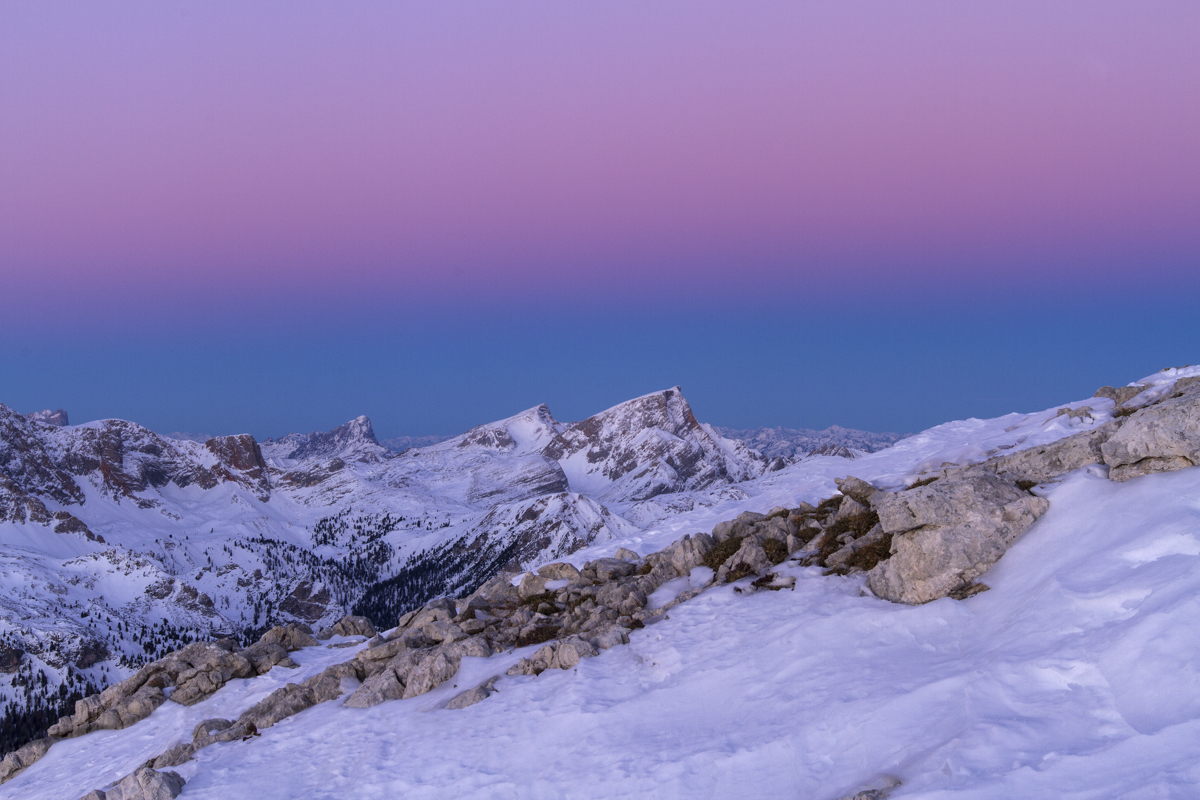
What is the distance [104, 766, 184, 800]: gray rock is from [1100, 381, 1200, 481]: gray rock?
2933 cm

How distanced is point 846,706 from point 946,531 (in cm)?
707

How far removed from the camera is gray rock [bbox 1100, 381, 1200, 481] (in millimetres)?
19969

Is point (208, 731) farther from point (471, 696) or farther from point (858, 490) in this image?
point (858, 490)

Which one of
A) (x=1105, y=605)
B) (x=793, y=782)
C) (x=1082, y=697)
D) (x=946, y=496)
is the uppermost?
(x=946, y=496)

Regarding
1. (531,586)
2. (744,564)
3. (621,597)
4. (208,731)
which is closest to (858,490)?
(744,564)

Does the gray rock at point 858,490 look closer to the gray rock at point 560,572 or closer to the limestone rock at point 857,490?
the limestone rock at point 857,490

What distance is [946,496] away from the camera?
857 inches

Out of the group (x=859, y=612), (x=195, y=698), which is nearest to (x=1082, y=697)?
(x=859, y=612)

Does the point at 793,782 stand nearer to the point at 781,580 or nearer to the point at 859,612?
the point at 859,612

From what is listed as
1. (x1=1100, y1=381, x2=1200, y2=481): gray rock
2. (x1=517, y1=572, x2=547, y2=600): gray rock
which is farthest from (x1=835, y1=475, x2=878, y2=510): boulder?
(x1=517, y1=572, x2=547, y2=600): gray rock

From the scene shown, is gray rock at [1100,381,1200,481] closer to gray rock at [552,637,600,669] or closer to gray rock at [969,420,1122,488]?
gray rock at [969,420,1122,488]

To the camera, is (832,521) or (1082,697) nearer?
(1082,697)

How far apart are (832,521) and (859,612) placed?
876 centimetres

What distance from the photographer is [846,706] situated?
1634 centimetres
